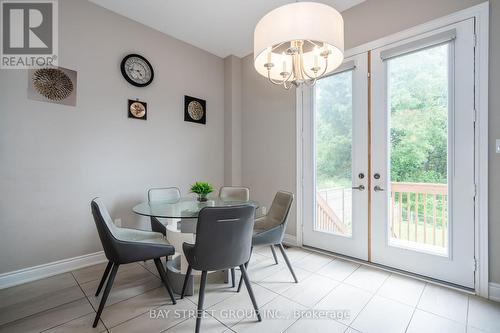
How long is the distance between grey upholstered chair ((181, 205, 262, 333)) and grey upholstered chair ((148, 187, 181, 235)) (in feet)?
3.41

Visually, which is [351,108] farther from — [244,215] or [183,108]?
[183,108]

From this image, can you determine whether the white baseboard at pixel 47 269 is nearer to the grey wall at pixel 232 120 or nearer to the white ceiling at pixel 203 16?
the grey wall at pixel 232 120

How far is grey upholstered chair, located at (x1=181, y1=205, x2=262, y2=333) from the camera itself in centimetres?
148

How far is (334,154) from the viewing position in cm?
285

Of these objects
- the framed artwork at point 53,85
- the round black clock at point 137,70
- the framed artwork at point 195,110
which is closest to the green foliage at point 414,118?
the framed artwork at point 195,110

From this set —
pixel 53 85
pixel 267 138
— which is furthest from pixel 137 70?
pixel 267 138

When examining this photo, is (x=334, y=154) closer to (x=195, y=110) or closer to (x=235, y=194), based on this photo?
(x=235, y=194)

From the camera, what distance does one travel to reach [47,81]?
2.35 metres

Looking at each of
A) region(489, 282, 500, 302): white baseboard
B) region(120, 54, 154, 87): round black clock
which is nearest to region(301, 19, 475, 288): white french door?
region(489, 282, 500, 302): white baseboard

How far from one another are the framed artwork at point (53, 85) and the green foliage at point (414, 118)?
3.02 m

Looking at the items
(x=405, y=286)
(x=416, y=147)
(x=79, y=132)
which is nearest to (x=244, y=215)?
(x=405, y=286)

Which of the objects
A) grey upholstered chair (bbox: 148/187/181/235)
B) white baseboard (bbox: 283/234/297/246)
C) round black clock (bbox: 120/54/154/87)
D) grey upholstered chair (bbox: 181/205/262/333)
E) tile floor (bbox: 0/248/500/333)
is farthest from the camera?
white baseboard (bbox: 283/234/297/246)

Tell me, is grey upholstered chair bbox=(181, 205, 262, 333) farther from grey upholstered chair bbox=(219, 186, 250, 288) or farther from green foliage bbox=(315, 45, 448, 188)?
green foliage bbox=(315, 45, 448, 188)

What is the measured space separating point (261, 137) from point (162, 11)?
2.06 metres
